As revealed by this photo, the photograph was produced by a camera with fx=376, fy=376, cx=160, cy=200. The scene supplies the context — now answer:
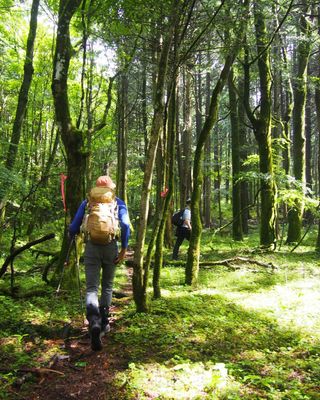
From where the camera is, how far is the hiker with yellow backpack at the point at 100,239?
4.95m

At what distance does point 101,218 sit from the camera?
499 centimetres

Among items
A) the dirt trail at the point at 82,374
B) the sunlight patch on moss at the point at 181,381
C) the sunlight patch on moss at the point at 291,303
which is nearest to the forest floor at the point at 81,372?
the dirt trail at the point at 82,374

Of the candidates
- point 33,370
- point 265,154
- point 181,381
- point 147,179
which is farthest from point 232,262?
point 33,370

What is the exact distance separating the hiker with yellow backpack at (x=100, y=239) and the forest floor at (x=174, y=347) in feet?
1.48

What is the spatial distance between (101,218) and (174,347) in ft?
6.42

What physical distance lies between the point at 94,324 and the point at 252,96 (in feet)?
110

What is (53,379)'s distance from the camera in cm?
405

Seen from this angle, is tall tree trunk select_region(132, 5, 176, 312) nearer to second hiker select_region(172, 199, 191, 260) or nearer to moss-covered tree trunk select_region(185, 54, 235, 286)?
moss-covered tree trunk select_region(185, 54, 235, 286)

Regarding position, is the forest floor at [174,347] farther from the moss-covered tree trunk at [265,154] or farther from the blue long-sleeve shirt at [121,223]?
the moss-covered tree trunk at [265,154]

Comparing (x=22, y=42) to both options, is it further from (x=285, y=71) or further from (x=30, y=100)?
(x=285, y=71)

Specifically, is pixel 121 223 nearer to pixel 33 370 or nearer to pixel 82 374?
pixel 82 374

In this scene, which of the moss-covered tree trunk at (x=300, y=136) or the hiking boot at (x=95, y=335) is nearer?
the hiking boot at (x=95, y=335)

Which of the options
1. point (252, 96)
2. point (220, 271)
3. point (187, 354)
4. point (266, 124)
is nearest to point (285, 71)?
point (266, 124)

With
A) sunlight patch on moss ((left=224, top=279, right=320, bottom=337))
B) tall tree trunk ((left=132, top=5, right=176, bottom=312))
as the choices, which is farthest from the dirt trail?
sunlight patch on moss ((left=224, top=279, right=320, bottom=337))
